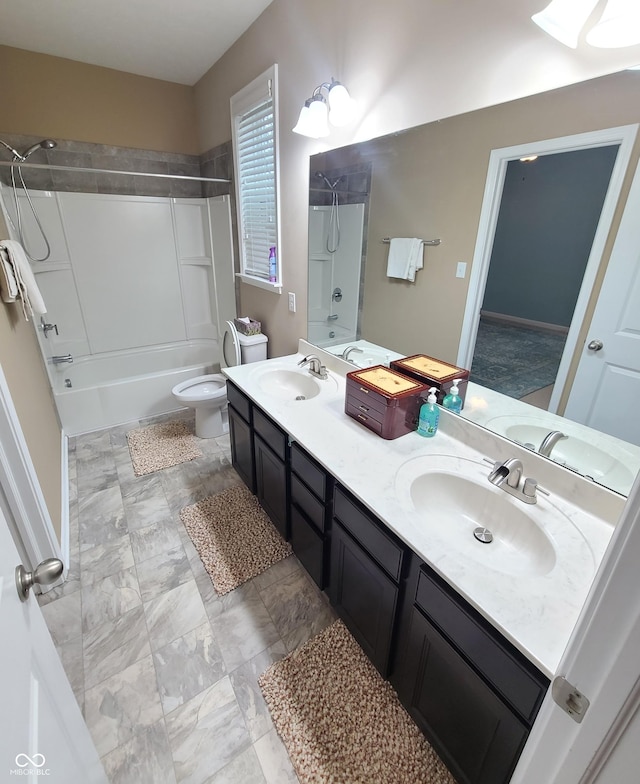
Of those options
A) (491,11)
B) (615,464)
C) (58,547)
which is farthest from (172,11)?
Result: (615,464)

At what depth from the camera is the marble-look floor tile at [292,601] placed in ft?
5.15

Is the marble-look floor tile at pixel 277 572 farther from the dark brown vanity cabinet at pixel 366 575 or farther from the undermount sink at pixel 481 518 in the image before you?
the undermount sink at pixel 481 518

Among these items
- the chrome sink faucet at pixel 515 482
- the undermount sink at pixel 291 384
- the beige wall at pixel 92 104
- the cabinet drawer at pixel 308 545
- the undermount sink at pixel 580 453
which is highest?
the beige wall at pixel 92 104

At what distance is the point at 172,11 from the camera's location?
2012 mm

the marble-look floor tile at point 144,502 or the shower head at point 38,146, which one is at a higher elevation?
the shower head at point 38,146

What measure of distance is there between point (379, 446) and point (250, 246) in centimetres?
203

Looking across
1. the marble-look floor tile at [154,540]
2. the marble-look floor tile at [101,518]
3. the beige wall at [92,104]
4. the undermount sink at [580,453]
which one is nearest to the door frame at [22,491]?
the marble-look floor tile at [101,518]

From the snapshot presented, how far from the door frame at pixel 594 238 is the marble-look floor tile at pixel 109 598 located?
1.80 meters

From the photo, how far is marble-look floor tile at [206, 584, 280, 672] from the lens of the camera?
1456 millimetres

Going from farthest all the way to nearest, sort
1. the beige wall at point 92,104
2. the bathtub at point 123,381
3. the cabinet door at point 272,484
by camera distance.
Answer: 1. the bathtub at point 123,381
2. the beige wall at point 92,104
3. the cabinet door at point 272,484

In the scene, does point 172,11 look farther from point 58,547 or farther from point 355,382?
point 58,547

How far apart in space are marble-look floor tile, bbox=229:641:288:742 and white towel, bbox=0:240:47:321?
→ 1985mm

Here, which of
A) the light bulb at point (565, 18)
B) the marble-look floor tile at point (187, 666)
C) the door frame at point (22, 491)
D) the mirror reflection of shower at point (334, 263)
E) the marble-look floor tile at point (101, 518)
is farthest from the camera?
the marble-look floor tile at point (101, 518)

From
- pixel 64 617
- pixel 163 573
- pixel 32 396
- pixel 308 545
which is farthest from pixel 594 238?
pixel 32 396
